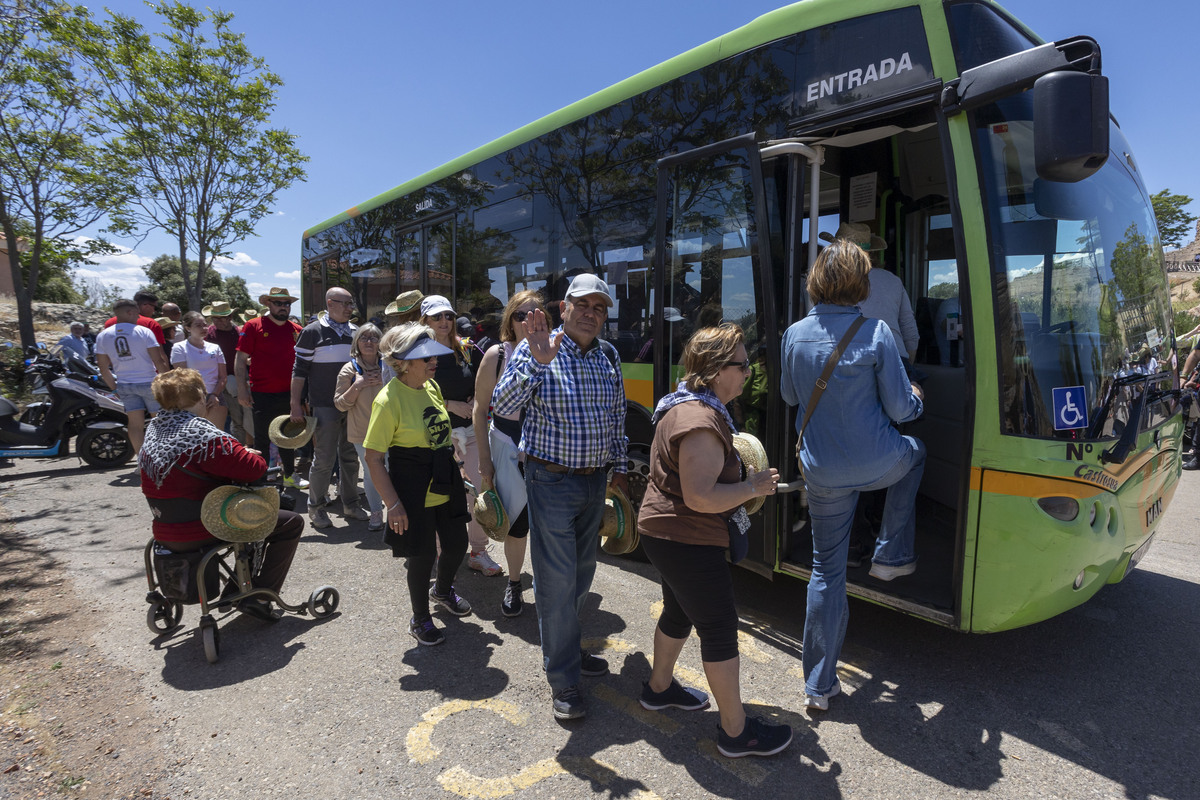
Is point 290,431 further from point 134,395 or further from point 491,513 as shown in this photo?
point 491,513

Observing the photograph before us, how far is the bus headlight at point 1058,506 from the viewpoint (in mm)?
2785

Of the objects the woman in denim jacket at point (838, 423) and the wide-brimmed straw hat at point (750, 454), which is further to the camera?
the woman in denim jacket at point (838, 423)

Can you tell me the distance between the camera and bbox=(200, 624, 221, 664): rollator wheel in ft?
11.3

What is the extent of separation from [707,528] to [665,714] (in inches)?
42.3

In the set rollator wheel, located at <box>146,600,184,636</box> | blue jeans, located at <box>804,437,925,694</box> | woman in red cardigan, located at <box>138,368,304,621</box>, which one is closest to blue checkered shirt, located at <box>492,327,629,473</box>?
blue jeans, located at <box>804,437,925,694</box>

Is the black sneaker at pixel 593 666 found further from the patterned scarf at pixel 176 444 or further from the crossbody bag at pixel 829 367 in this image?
the patterned scarf at pixel 176 444

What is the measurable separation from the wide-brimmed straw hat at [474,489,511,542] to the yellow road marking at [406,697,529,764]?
0.85 m

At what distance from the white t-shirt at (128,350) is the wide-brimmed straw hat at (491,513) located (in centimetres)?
595

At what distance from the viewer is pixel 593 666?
131 inches

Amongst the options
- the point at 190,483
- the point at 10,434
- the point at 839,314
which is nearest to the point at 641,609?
the point at 839,314

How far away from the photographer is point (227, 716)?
2979mm

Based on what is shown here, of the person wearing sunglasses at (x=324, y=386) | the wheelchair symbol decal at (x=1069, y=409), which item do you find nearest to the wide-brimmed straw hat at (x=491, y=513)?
the wheelchair symbol decal at (x=1069, y=409)

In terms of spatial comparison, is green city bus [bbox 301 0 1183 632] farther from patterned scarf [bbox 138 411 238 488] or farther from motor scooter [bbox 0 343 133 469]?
motor scooter [bbox 0 343 133 469]

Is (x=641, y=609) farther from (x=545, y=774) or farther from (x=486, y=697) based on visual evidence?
(x=545, y=774)
